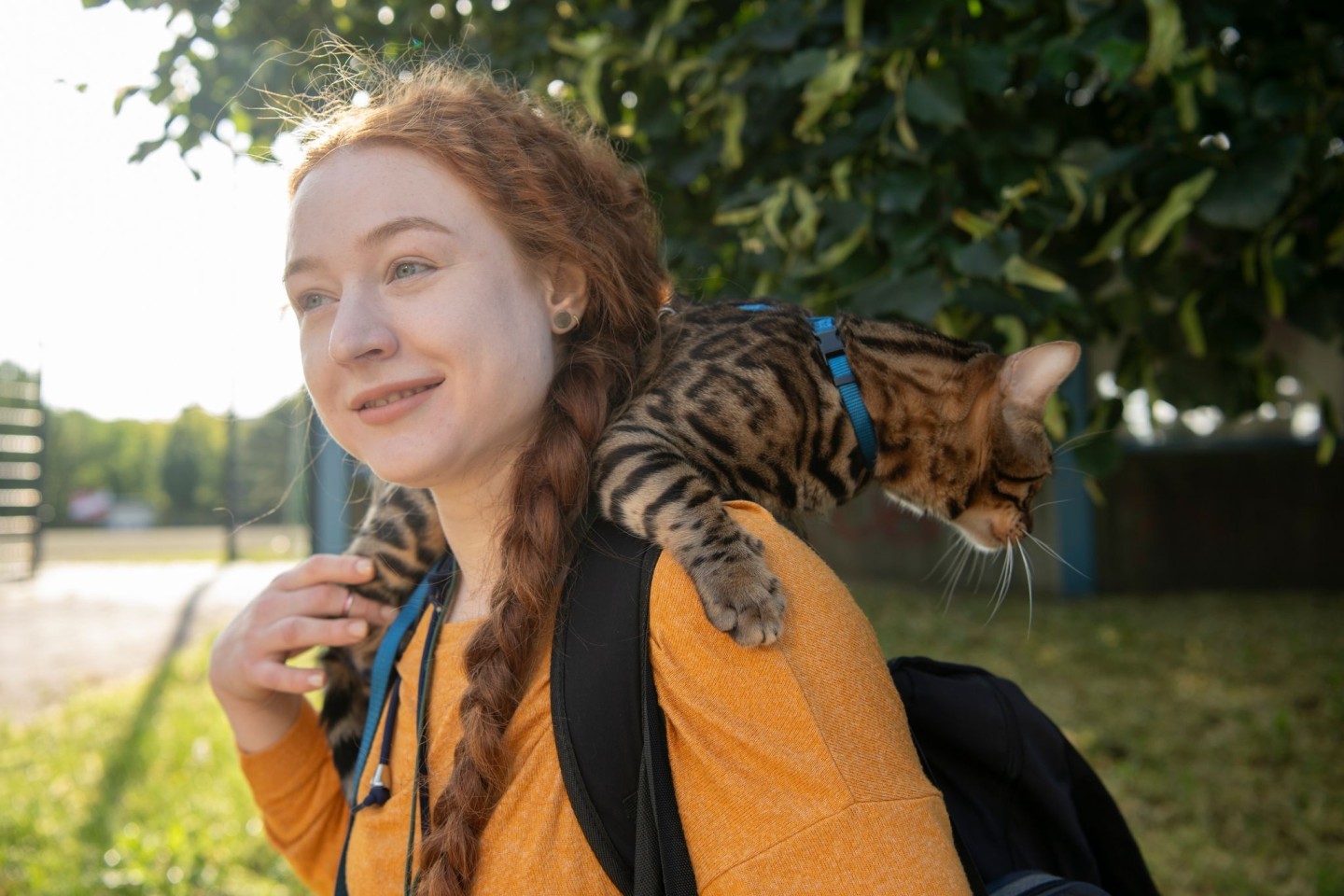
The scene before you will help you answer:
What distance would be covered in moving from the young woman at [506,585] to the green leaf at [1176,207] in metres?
1.02

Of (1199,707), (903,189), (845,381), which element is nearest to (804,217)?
(903,189)

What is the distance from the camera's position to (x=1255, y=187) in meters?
1.84

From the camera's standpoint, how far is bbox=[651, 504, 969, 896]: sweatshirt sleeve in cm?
102

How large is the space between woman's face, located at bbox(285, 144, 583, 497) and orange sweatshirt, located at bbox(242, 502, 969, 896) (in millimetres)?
352

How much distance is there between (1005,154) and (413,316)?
4.52 ft

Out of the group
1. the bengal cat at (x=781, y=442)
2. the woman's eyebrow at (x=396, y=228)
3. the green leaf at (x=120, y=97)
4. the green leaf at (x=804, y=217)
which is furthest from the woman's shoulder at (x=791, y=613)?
the green leaf at (x=120, y=97)

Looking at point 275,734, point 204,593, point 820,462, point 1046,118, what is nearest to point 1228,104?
point 1046,118

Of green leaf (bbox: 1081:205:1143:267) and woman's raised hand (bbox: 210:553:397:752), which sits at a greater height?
green leaf (bbox: 1081:205:1143:267)

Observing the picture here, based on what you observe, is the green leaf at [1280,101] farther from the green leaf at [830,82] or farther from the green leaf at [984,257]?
the green leaf at [830,82]

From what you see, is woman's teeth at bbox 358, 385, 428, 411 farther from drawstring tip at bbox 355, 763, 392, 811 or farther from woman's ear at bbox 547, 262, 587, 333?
drawstring tip at bbox 355, 763, 392, 811

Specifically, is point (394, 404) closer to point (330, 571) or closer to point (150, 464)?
point (330, 571)

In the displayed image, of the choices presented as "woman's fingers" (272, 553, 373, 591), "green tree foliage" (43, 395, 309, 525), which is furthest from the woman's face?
"green tree foliage" (43, 395, 309, 525)

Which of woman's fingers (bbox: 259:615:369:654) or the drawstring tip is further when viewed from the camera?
woman's fingers (bbox: 259:615:369:654)

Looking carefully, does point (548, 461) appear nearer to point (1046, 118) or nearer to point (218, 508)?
point (218, 508)
